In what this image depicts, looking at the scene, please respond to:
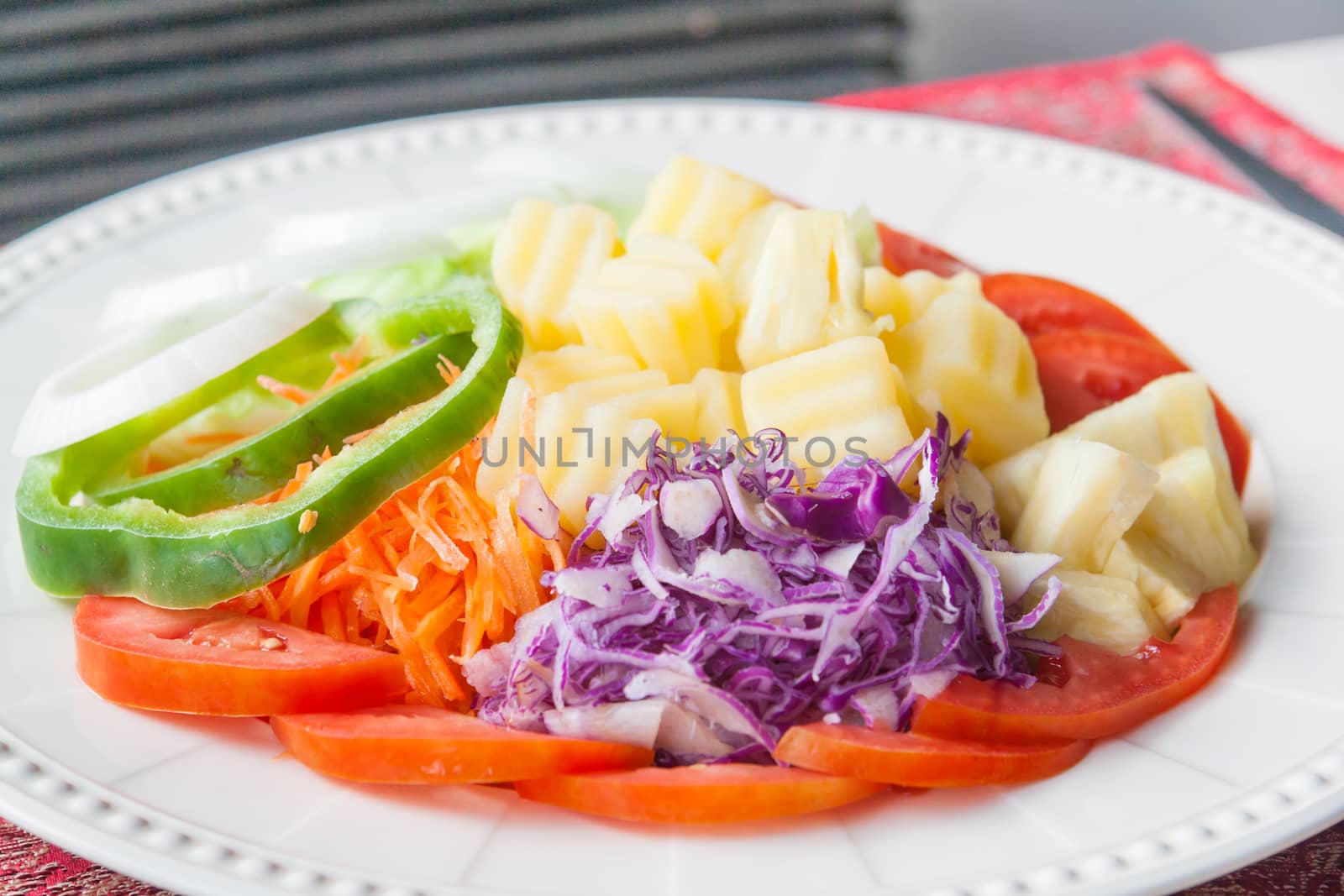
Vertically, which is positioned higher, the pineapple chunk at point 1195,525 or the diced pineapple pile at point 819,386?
the diced pineapple pile at point 819,386

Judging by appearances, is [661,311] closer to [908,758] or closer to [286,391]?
[286,391]

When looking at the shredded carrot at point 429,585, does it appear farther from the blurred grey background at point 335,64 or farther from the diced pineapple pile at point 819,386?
the blurred grey background at point 335,64

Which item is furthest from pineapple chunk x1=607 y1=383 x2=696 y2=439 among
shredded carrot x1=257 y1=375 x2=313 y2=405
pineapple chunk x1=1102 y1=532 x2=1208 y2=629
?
pineapple chunk x1=1102 y1=532 x2=1208 y2=629

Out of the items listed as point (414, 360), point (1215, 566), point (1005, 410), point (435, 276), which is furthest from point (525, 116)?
point (1215, 566)

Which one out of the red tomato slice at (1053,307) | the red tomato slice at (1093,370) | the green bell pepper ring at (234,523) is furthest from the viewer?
the red tomato slice at (1053,307)

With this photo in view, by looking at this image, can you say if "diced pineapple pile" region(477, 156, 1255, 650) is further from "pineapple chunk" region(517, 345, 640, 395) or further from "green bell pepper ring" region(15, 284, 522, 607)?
"green bell pepper ring" region(15, 284, 522, 607)

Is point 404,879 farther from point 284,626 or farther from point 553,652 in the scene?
point 284,626

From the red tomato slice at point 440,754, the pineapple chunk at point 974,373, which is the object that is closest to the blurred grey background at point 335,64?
the pineapple chunk at point 974,373
